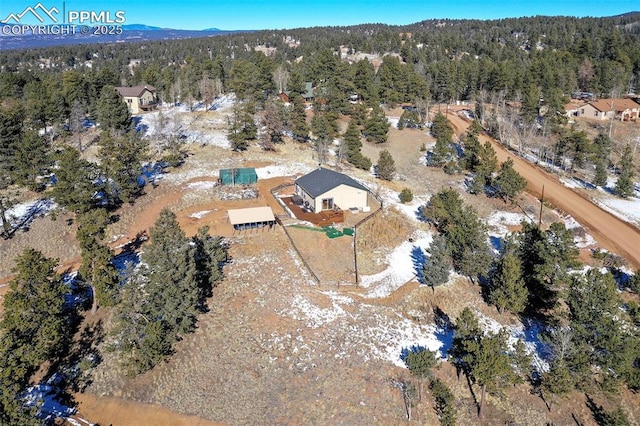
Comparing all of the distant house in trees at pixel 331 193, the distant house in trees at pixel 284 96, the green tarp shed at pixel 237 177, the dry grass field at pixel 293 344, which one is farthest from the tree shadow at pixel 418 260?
the distant house in trees at pixel 284 96

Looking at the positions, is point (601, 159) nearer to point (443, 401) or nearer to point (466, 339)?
point (466, 339)

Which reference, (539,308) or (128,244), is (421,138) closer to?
(539,308)

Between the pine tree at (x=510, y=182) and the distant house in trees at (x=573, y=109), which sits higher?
the distant house in trees at (x=573, y=109)

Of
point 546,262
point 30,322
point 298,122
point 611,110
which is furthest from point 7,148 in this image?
point 611,110

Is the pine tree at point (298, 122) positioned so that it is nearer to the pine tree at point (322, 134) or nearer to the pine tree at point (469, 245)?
the pine tree at point (322, 134)

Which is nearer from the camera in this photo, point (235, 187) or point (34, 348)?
point (34, 348)

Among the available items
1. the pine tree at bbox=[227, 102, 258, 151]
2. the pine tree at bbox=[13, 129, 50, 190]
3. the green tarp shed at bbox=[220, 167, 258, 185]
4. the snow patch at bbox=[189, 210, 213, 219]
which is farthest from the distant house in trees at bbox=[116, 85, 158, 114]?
the snow patch at bbox=[189, 210, 213, 219]

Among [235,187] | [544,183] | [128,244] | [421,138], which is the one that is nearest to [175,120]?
[235,187]
